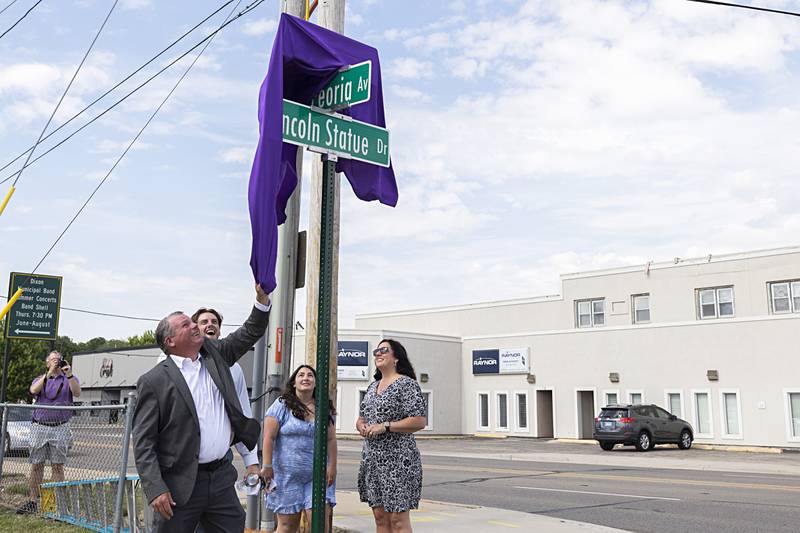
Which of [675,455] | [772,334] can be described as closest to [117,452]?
[675,455]

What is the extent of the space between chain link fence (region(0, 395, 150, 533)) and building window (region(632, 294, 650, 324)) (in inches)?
1189

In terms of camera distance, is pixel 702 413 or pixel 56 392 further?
pixel 702 413

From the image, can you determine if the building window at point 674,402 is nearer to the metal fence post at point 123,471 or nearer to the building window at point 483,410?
the building window at point 483,410

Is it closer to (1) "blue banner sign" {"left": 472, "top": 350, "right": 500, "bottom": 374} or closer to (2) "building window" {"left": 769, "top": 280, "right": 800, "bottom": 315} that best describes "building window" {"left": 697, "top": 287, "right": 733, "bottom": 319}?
(2) "building window" {"left": 769, "top": 280, "right": 800, "bottom": 315}

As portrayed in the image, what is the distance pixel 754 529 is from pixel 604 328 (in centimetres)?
2550

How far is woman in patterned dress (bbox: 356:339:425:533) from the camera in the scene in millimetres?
5906

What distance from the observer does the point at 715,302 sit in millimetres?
33562

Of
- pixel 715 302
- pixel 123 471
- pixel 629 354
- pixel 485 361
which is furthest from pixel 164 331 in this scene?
pixel 485 361

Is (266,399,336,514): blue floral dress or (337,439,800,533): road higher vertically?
(266,399,336,514): blue floral dress

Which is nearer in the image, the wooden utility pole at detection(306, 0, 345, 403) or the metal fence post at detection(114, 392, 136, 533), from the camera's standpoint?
the metal fence post at detection(114, 392, 136, 533)

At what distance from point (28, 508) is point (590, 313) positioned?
104 feet

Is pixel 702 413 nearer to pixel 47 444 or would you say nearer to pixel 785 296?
pixel 785 296

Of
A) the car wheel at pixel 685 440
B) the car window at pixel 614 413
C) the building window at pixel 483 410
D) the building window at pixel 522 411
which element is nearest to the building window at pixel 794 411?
the car wheel at pixel 685 440

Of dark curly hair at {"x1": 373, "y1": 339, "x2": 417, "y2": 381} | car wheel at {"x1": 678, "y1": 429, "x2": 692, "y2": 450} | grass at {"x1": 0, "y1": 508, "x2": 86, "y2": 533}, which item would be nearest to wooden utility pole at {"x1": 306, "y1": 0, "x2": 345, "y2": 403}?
dark curly hair at {"x1": 373, "y1": 339, "x2": 417, "y2": 381}
